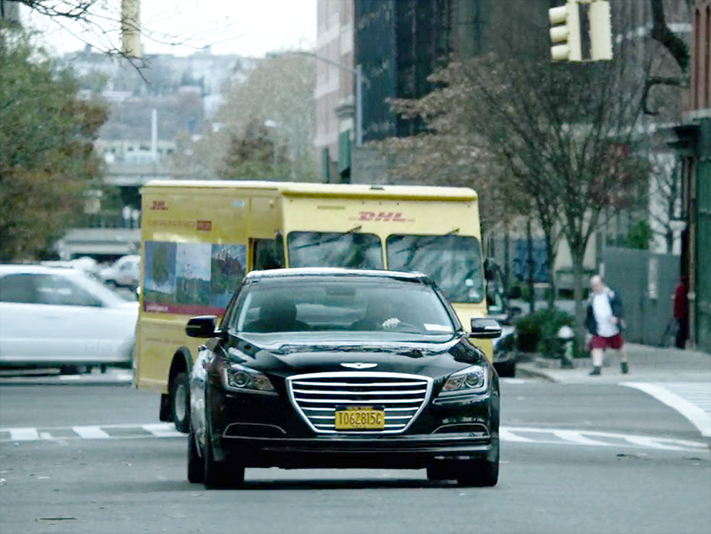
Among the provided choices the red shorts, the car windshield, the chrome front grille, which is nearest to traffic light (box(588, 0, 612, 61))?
the car windshield

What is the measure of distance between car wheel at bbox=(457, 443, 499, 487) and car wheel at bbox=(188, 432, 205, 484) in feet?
6.08

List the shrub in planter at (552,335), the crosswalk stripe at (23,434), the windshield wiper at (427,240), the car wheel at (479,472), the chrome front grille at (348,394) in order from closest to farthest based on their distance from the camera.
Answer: the chrome front grille at (348,394) → the car wheel at (479,472) → the crosswalk stripe at (23,434) → the windshield wiper at (427,240) → the shrub in planter at (552,335)

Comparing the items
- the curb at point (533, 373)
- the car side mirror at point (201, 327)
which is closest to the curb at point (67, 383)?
the curb at point (533, 373)

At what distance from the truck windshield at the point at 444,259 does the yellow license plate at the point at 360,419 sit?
9825 mm

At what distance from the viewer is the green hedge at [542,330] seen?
41.8m

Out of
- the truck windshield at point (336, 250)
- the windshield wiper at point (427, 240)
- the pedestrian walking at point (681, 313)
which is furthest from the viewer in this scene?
the pedestrian walking at point (681, 313)

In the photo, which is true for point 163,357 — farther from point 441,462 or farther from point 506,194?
point 506,194

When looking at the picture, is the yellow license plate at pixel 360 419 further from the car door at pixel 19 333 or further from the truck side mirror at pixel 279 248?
the car door at pixel 19 333

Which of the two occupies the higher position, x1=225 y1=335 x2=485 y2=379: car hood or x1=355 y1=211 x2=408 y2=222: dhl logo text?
x1=355 y1=211 x2=408 y2=222: dhl logo text

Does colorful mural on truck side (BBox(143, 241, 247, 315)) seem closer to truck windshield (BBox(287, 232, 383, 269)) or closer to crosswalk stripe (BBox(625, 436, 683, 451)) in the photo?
truck windshield (BBox(287, 232, 383, 269))

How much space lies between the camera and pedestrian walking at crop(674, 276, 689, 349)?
47438 millimetres

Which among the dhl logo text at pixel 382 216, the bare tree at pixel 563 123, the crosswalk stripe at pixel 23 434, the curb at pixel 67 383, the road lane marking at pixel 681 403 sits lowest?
the curb at pixel 67 383

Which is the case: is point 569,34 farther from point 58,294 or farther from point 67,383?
point 67,383

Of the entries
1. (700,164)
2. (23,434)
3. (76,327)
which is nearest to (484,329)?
(23,434)
